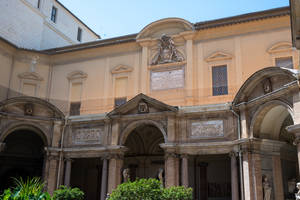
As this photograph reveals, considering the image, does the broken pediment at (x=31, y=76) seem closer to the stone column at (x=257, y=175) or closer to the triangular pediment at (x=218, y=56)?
the triangular pediment at (x=218, y=56)

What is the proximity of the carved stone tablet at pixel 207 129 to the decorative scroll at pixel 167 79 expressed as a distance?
3.69m

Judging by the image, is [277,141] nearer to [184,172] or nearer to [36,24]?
[184,172]

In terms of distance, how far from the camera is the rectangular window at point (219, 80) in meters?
22.2

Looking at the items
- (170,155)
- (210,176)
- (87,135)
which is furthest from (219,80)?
(87,135)

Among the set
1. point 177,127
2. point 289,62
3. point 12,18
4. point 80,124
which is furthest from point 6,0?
point 289,62

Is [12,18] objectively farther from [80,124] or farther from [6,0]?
[80,124]

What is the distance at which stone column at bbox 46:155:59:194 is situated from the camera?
22406 millimetres

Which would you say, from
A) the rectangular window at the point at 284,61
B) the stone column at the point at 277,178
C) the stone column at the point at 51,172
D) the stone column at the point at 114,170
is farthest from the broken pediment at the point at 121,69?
the stone column at the point at 277,178

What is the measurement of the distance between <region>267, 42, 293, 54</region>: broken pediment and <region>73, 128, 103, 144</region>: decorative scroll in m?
11.5

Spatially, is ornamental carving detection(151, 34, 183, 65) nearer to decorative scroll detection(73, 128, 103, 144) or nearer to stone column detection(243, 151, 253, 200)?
decorative scroll detection(73, 128, 103, 144)

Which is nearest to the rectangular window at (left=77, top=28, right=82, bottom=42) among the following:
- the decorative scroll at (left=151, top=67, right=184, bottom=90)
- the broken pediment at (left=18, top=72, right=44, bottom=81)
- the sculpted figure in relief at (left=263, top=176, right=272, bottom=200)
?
the broken pediment at (left=18, top=72, right=44, bottom=81)

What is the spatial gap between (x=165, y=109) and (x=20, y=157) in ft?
40.0

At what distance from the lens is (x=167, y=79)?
2362 centimetres

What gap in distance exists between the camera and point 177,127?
817 inches
